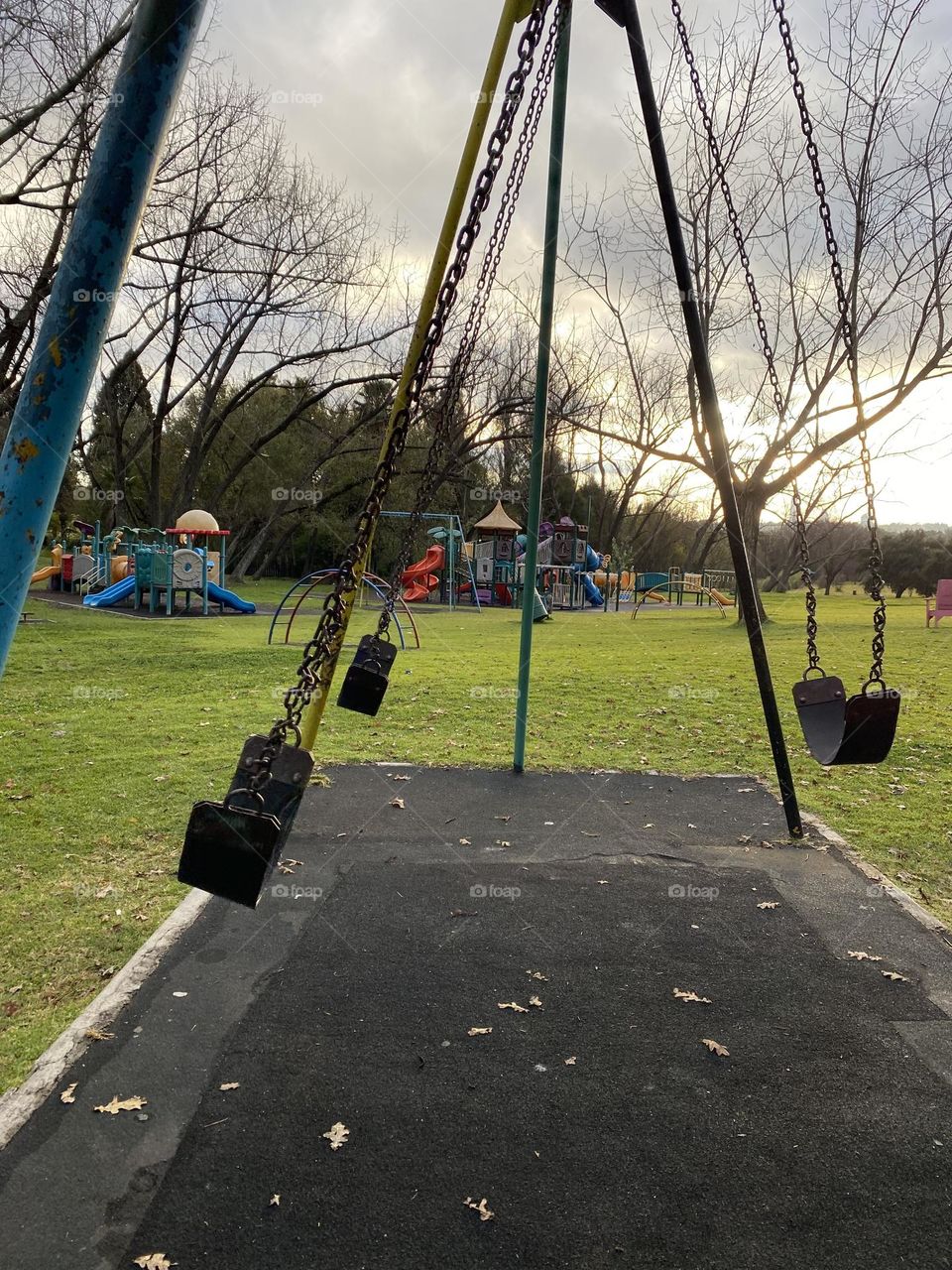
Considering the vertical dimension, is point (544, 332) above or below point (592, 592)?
above

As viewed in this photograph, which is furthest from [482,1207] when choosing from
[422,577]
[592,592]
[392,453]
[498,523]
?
[592,592]

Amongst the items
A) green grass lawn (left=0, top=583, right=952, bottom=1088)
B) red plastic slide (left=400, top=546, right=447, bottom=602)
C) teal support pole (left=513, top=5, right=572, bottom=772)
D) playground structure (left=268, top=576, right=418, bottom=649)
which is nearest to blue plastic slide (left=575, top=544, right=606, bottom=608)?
red plastic slide (left=400, top=546, right=447, bottom=602)

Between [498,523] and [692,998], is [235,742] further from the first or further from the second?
[498,523]

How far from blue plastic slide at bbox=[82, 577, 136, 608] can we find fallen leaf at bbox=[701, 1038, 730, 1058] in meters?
18.4

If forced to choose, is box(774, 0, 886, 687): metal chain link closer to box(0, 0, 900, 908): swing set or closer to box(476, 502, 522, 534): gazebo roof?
box(0, 0, 900, 908): swing set

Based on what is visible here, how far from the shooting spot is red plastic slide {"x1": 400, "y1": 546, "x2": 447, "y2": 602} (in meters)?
25.6

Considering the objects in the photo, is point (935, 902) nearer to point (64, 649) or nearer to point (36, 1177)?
point (36, 1177)

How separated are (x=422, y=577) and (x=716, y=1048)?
24.0 meters

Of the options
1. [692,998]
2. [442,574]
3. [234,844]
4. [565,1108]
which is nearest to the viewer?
[234,844]

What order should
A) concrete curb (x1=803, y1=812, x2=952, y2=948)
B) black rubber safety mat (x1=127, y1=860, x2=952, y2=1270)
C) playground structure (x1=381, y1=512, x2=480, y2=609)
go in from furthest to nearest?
playground structure (x1=381, y1=512, x2=480, y2=609), concrete curb (x1=803, y1=812, x2=952, y2=948), black rubber safety mat (x1=127, y1=860, x2=952, y2=1270)

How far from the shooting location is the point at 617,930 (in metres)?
3.38

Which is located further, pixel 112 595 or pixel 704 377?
pixel 112 595

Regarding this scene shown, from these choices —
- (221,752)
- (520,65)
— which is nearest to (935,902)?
(520,65)

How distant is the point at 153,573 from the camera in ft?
59.3
